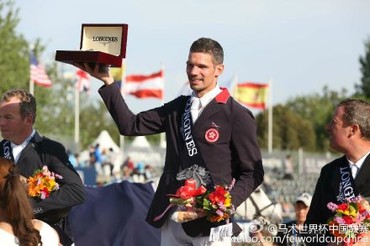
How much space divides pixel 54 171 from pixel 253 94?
166 ft

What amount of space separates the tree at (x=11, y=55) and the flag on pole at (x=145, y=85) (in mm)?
5814

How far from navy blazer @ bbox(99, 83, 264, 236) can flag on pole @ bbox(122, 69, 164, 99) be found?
40.8 meters

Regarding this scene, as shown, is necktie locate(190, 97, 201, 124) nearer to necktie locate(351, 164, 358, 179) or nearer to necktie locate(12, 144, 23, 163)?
necktie locate(351, 164, 358, 179)

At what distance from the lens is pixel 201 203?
6559 mm

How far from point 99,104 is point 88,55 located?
254 ft

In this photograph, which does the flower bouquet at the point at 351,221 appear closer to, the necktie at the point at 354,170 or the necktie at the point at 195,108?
the necktie at the point at 354,170

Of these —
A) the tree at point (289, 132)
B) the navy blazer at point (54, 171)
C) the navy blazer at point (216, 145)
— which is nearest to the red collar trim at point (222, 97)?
the navy blazer at point (216, 145)

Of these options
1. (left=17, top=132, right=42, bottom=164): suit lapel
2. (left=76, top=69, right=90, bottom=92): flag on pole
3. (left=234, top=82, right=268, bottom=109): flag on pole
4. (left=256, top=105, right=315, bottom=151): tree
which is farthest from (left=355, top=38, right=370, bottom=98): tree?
(left=17, top=132, right=42, bottom=164): suit lapel

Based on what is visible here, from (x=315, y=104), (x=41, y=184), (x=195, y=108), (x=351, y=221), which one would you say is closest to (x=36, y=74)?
(x=41, y=184)

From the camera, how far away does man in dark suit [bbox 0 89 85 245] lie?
7.43 m

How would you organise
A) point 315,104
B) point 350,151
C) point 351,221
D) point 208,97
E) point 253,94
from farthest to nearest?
point 315,104 < point 253,94 < point 208,97 < point 350,151 < point 351,221

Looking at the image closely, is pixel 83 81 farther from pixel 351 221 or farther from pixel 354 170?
pixel 351 221

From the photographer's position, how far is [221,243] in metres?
6.85

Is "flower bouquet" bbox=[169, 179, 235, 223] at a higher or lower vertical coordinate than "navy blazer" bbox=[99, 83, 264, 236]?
lower
